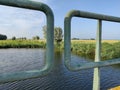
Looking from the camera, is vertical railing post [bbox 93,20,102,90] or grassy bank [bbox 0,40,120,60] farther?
grassy bank [bbox 0,40,120,60]

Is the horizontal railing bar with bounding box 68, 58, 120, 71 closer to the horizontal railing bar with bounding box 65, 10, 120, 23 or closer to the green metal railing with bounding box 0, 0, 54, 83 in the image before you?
the green metal railing with bounding box 0, 0, 54, 83

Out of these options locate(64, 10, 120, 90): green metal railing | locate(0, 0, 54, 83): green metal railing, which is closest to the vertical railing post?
locate(64, 10, 120, 90): green metal railing

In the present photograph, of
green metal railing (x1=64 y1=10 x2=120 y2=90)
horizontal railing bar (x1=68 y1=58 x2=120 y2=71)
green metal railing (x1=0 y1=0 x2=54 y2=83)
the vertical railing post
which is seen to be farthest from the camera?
the vertical railing post

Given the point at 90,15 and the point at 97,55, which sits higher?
the point at 90,15

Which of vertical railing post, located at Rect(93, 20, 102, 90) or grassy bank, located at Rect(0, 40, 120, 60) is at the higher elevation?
vertical railing post, located at Rect(93, 20, 102, 90)

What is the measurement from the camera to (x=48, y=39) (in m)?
1.29

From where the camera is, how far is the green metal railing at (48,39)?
1.12 metres

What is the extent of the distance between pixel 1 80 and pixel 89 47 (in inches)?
1215

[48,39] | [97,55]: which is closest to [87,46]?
[97,55]

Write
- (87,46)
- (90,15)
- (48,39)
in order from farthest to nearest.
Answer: (87,46) → (90,15) → (48,39)

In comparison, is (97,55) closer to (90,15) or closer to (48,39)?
(90,15)

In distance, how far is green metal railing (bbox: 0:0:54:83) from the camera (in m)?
1.12

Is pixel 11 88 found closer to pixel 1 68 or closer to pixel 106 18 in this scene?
pixel 1 68

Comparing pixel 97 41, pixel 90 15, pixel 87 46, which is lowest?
pixel 87 46
